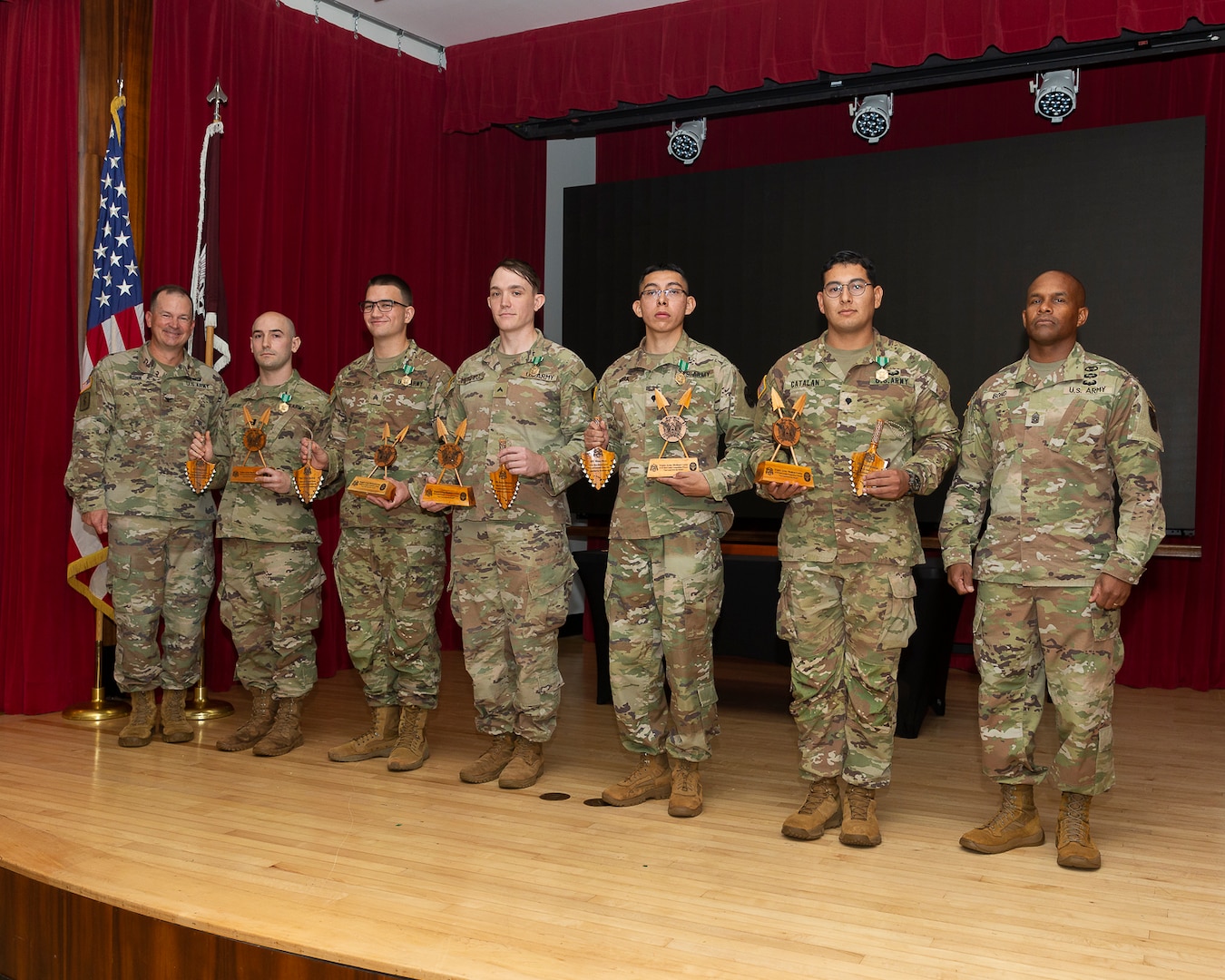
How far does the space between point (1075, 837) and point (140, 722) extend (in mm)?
3453

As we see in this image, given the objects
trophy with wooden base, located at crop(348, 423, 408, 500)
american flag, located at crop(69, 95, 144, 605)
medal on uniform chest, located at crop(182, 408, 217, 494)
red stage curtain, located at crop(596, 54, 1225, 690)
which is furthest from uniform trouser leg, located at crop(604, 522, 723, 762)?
red stage curtain, located at crop(596, 54, 1225, 690)

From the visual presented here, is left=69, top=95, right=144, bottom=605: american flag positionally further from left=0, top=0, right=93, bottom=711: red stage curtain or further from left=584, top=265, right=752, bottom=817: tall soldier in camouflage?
left=584, top=265, right=752, bottom=817: tall soldier in camouflage

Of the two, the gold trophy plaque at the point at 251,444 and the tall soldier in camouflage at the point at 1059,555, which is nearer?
the tall soldier in camouflage at the point at 1059,555

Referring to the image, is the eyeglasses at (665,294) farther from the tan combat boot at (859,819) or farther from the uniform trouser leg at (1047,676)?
the tan combat boot at (859,819)

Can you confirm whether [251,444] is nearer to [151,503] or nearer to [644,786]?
[151,503]

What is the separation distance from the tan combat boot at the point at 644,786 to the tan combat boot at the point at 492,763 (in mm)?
436

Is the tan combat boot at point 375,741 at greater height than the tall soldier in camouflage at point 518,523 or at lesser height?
lesser

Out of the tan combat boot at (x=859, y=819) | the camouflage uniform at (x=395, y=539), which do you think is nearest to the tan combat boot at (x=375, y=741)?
the camouflage uniform at (x=395, y=539)

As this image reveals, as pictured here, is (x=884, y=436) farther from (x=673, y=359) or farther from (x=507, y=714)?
(x=507, y=714)

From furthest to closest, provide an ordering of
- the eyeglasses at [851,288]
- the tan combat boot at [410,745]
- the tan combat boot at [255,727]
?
the tan combat boot at [255,727]
the tan combat boot at [410,745]
the eyeglasses at [851,288]

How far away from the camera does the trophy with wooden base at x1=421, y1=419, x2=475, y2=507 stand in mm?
3635

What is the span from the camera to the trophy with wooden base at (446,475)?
3635 mm

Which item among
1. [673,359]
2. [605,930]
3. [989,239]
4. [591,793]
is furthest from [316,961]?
[989,239]

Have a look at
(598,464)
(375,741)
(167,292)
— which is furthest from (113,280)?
(598,464)
